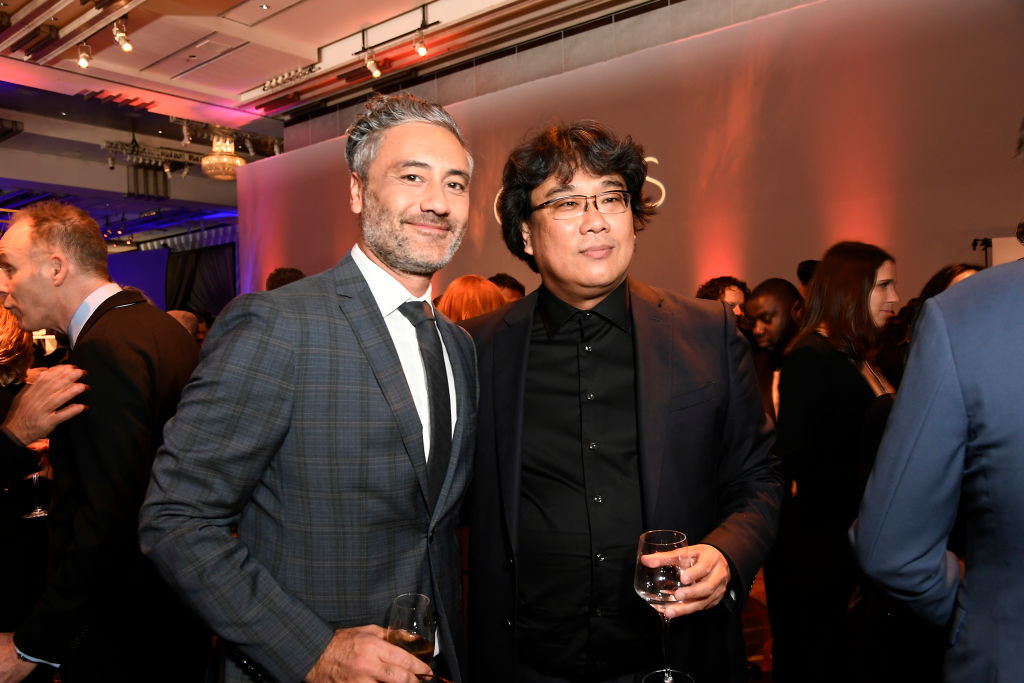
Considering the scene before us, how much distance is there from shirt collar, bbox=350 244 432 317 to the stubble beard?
0.03m

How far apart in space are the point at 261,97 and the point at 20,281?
7302 millimetres

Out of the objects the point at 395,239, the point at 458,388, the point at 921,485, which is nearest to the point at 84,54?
the point at 395,239

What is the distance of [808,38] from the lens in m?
5.16

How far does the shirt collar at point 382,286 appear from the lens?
157 cm

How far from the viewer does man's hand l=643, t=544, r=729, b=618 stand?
4.41 ft

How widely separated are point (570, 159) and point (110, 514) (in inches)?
60.3

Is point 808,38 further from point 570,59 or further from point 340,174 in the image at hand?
point 340,174

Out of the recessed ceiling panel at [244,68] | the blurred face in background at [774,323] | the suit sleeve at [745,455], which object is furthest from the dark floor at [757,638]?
the recessed ceiling panel at [244,68]

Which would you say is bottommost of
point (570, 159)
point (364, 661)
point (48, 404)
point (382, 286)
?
point (364, 661)

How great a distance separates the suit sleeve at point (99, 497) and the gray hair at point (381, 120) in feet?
3.06

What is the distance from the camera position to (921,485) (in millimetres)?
1169

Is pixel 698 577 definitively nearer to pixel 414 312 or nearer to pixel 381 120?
pixel 414 312

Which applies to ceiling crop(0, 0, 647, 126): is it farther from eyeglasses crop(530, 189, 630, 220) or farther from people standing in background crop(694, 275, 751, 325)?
eyeglasses crop(530, 189, 630, 220)

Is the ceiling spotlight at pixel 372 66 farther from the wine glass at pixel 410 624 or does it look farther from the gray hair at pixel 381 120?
the wine glass at pixel 410 624
